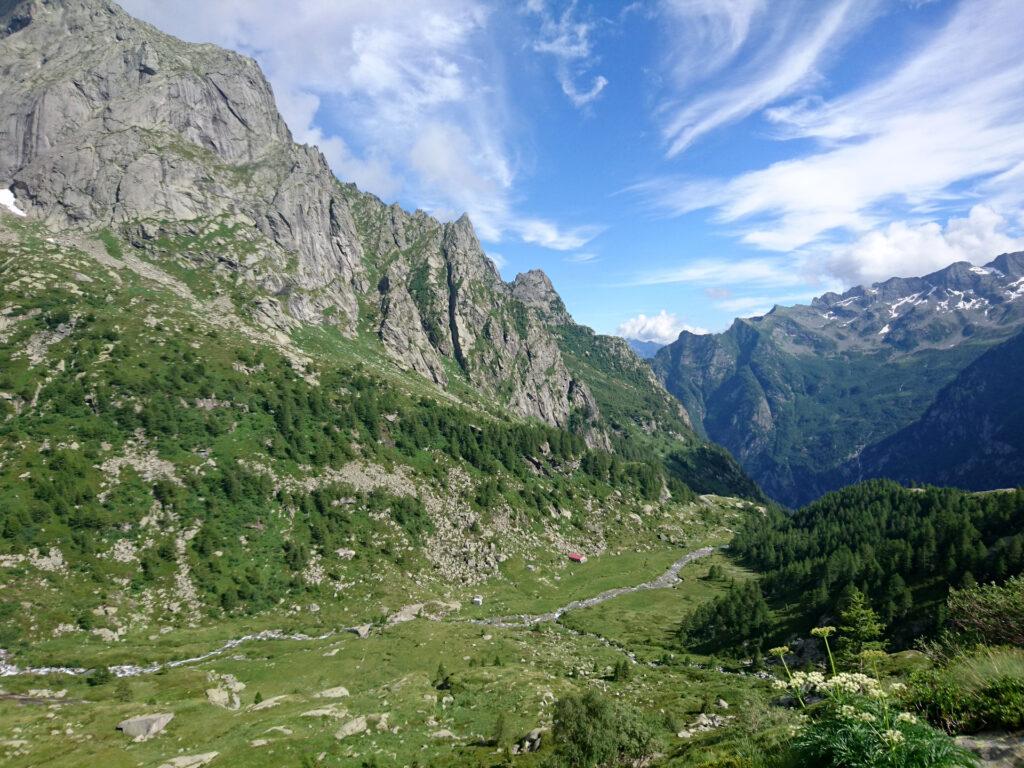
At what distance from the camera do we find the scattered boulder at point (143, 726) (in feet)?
147

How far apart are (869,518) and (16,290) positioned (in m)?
253

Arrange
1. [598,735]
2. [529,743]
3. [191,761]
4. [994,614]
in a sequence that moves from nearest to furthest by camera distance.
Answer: [994,614]
[598,735]
[191,761]
[529,743]

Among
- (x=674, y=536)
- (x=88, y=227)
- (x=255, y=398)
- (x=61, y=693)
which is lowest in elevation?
(x=674, y=536)

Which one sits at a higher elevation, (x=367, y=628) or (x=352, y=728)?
(x=352, y=728)

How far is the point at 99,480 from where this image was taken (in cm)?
9538

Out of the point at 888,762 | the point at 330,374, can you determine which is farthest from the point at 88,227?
the point at 888,762

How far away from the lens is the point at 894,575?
82.1 metres

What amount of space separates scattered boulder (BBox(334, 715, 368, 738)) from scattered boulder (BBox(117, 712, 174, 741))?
18052mm

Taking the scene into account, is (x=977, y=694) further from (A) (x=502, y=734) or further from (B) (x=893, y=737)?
(A) (x=502, y=734)

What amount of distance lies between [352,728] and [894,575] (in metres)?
86.7

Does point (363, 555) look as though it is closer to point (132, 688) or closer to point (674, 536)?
point (132, 688)

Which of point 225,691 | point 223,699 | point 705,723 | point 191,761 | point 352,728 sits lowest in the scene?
point 705,723

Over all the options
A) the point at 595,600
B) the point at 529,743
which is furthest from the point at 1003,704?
the point at 595,600

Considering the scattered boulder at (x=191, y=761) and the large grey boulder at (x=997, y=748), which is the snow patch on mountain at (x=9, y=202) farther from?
the large grey boulder at (x=997, y=748)
